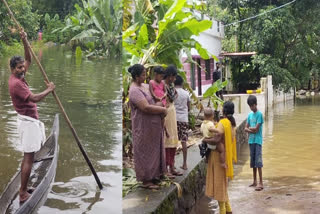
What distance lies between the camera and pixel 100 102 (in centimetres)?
403

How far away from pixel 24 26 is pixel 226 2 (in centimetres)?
1837

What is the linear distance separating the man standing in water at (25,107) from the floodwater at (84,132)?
1.19 ft

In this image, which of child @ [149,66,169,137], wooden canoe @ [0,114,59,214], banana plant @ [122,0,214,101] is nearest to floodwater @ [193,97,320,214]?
child @ [149,66,169,137]

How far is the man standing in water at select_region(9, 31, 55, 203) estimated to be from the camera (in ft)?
9.71

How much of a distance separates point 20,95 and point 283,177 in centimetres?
501

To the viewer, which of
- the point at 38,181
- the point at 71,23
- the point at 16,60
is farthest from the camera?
the point at 71,23

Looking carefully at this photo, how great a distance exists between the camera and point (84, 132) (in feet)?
13.3

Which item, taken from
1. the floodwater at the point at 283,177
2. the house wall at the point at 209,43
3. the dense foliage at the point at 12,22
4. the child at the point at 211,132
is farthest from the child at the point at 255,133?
the house wall at the point at 209,43

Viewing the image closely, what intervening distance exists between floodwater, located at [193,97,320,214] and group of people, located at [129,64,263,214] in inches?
25.6

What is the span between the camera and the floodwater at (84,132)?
3535mm

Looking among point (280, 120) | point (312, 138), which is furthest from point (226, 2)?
point (312, 138)

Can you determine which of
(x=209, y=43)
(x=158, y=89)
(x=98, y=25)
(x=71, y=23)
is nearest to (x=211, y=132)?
(x=158, y=89)

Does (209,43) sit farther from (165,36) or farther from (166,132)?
(166,132)

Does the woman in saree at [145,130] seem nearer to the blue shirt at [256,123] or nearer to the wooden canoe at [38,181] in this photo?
the wooden canoe at [38,181]
